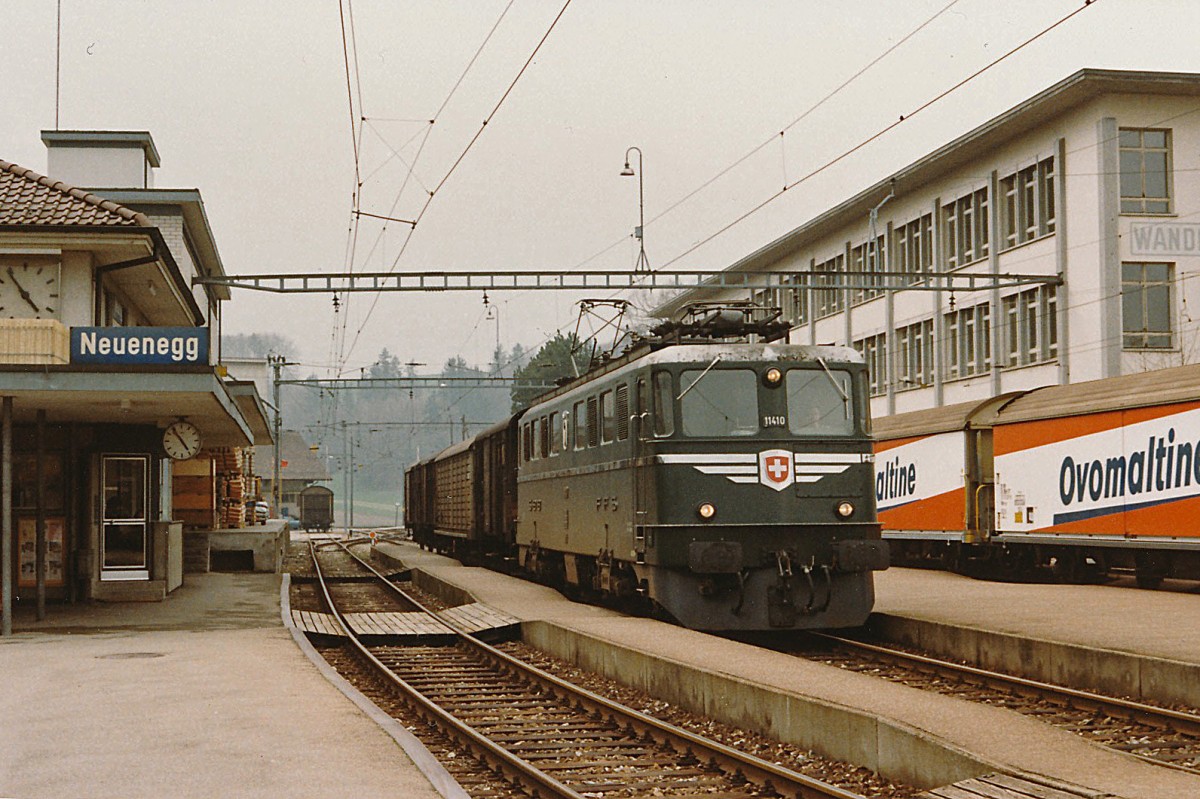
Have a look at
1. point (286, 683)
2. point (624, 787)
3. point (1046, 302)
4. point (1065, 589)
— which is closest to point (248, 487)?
point (1046, 302)

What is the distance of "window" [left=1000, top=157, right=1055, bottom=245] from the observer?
3694 centimetres

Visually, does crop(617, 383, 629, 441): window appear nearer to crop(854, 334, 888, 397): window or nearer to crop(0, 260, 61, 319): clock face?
crop(0, 260, 61, 319): clock face

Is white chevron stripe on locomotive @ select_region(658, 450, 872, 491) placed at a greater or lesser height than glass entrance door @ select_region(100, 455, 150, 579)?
greater

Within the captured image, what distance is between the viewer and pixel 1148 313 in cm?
3500

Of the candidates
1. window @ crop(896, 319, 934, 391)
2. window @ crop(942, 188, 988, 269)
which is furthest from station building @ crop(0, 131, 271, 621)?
window @ crop(896, 319, 934, 391)

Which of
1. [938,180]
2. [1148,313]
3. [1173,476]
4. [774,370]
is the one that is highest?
[938,180]

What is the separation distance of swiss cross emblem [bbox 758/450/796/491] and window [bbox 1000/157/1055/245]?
23.3 m

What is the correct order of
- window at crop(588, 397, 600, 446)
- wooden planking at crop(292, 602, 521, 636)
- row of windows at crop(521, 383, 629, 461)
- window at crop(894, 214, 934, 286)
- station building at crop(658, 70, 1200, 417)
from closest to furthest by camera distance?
row of windows at crop(521, 383, 629, 461) → window at crop(588, 397, 600, 446) → wooden planking at crop(292, 602, 521, 636) → station building at crop(658, 70, 1200, 417) → window at crop(894, 214, 934, 286)

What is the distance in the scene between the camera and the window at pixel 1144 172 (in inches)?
1371

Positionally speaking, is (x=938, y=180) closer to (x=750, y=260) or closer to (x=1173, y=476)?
(x=750, y=260)

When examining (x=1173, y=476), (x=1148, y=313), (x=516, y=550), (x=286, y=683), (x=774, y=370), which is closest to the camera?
(x=286, y=683)

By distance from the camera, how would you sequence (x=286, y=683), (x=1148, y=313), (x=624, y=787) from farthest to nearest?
(x=1148, y=313)
(x=286, y=683)
(x=624, y=787)

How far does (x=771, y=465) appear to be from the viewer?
1563 centimetres

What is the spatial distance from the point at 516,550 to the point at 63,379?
1250 centimetres
